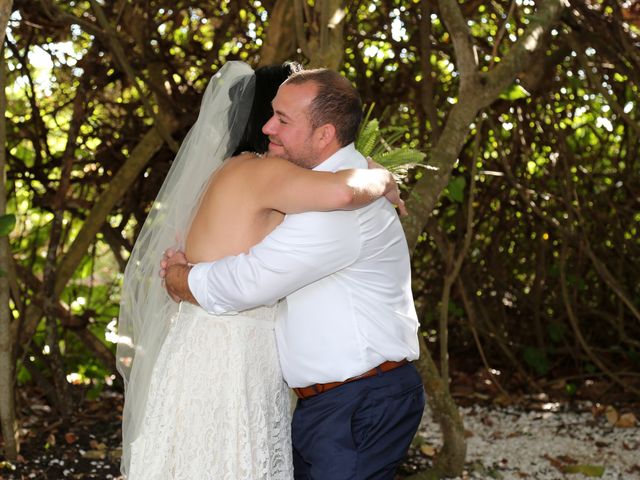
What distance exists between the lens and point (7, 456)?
4.66 metres

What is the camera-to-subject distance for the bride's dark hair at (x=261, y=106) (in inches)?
127

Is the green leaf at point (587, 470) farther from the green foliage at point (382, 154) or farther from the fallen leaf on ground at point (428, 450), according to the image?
the green foliage at point (382, 154)

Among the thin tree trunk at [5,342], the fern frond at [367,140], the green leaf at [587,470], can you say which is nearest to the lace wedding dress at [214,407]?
the fern frond at [367,140]

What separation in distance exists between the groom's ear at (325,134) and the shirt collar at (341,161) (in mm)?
47

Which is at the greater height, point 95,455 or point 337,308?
point 337,308

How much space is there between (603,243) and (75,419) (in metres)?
3.45

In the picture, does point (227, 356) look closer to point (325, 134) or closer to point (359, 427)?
point (359, 427)

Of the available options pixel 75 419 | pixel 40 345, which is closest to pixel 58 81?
pixel 40 345

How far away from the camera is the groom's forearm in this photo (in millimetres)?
3010

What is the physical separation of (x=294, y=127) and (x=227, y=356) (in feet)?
2.30

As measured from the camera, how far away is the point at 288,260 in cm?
278

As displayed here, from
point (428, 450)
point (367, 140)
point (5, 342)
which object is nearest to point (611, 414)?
point (428, 450)

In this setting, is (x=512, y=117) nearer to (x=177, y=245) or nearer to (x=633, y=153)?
(x=633, y=153)

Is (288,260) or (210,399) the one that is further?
(210,399)
